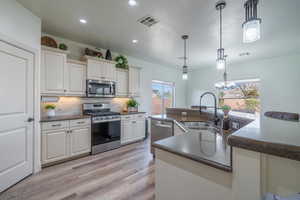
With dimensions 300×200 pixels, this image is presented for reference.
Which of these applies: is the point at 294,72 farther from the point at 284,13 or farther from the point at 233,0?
the point at 233,0

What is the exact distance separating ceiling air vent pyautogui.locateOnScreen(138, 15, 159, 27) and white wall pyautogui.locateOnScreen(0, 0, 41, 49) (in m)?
1.84

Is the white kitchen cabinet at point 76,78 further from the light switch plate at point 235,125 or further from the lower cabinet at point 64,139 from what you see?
the light switch plate at point 235,125

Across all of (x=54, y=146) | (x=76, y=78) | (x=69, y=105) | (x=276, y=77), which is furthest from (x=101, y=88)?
(x=276, y=77)

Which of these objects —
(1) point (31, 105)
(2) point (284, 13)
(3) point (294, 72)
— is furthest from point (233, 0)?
(3) point (294, 72)

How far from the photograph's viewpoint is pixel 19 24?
6.97 ft

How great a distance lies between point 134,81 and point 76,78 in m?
1.69

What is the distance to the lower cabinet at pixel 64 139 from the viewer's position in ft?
8.43

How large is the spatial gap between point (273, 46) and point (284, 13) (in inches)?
70.9

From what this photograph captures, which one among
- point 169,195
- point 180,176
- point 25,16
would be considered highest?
point 25,16

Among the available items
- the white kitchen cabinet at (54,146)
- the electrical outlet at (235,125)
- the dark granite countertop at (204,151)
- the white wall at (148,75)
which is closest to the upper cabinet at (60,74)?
the white wall at (148,75)

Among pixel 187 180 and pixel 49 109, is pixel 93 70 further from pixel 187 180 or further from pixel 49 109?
pixel 187 180

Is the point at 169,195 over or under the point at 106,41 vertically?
under

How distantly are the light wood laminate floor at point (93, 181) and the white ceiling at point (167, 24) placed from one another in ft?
9.05

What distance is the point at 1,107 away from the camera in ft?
6.26
